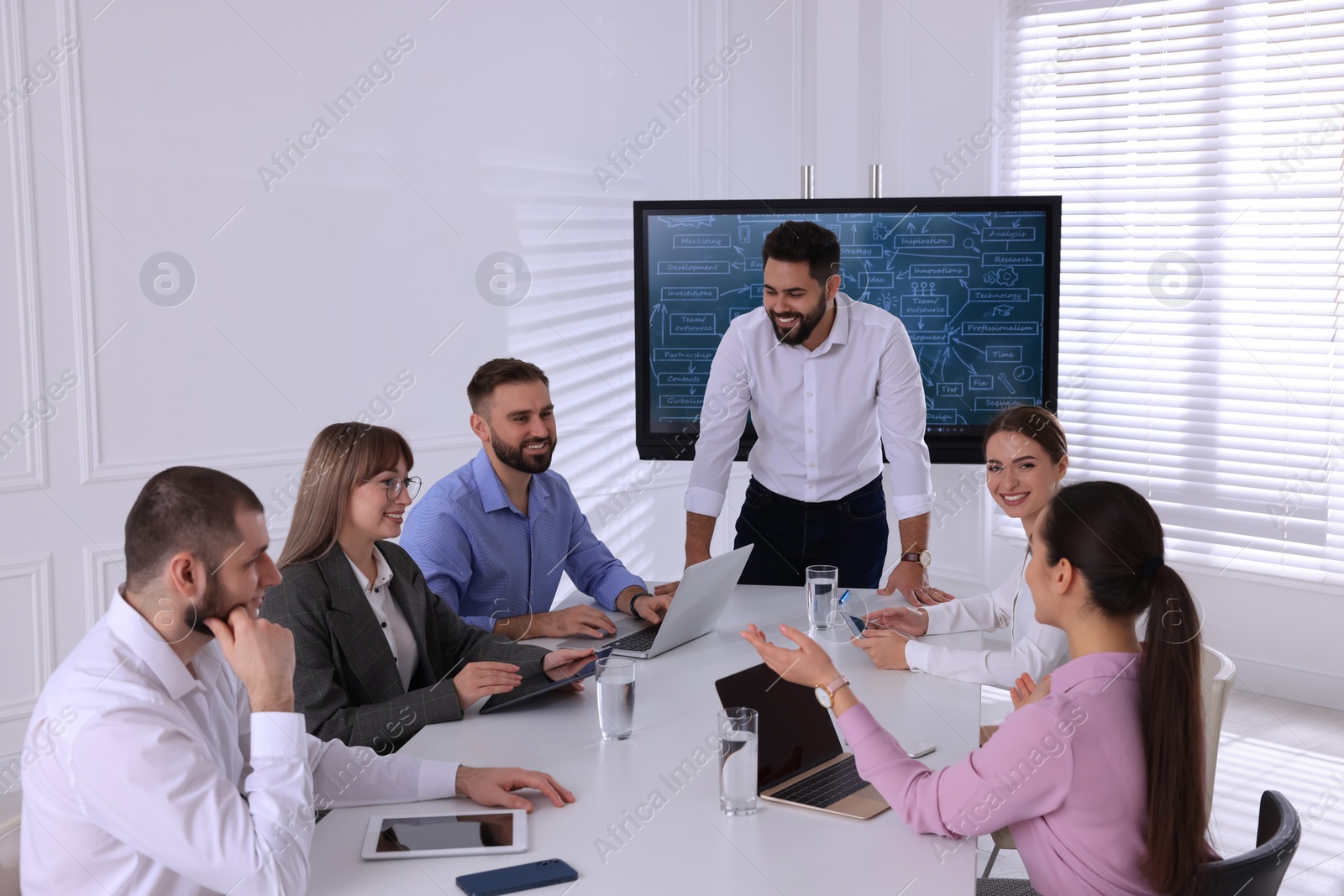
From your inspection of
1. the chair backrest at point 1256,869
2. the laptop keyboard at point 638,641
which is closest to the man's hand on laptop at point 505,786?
the laptop keyboard at point 638,641

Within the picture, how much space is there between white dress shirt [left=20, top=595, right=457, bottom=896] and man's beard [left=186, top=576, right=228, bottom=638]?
5cm

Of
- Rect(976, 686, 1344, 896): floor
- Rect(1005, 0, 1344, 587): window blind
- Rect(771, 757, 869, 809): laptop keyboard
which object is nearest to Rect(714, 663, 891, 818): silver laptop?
Rect(771, 757, 869, 809): laptop keyboard

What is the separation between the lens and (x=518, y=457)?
260 cm

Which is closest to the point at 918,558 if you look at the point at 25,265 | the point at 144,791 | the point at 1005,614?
the point at 1005,614

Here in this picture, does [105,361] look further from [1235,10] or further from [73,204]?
[1235,10]

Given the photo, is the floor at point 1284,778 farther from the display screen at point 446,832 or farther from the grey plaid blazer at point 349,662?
the display screen at point 446,832

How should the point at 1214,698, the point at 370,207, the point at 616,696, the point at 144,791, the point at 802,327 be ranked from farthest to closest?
the point at 370,207 < the point at 802,327 < the point at 1214,698 < the point at 616,696 < the point at 144,791

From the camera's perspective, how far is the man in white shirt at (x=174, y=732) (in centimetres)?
125

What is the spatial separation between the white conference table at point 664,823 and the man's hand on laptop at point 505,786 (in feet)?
0.06

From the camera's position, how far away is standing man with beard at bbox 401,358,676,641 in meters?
2.49

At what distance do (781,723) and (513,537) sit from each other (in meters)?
1.13

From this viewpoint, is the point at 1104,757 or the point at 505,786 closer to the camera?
the point at 1104,757

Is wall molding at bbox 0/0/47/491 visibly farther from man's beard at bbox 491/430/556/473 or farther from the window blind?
the window blind

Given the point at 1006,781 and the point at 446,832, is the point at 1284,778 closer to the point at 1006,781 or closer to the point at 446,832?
the point at 1006,781
